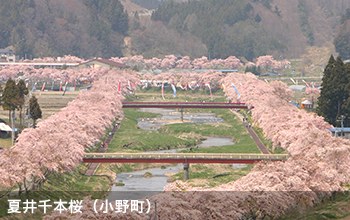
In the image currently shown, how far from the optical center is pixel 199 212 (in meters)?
41.0

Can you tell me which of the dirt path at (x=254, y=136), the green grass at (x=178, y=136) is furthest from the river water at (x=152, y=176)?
the dirt path at (x=254, y=136)

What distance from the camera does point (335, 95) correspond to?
80188 millimetres

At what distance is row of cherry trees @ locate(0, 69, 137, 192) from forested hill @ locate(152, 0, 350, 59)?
8266 cm

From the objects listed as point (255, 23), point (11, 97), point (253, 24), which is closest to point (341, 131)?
point (11, 97)

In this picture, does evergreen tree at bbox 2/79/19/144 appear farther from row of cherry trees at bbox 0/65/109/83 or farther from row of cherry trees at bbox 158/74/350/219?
row of cherry trees at bbox 0/65/109/83

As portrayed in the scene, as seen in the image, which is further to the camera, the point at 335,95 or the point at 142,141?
the point at 142,141

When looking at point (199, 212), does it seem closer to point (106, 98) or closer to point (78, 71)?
point (106, 98)

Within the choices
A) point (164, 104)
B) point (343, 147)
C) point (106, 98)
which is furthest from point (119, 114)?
point (343, 147)

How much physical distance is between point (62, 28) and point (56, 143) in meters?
124

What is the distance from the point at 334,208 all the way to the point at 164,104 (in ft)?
200

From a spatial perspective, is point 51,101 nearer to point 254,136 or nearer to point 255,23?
point 254,136

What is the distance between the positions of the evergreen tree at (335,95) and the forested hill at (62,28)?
91349 millimetres

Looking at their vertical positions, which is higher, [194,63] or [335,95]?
[335,95]

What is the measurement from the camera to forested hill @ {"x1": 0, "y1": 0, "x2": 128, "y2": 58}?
561 ft
